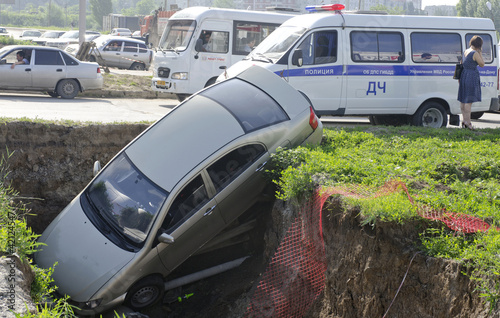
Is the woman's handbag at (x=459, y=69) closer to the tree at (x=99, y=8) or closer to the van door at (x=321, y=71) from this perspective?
the van door at (x=321, y=71)

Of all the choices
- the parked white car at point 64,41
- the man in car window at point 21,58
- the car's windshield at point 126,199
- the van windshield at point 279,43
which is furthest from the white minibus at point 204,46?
the parked white car at point 64,41

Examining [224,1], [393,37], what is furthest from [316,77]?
[224,1]

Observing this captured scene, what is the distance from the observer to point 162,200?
6.86m

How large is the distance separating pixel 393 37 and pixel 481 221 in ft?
26.2

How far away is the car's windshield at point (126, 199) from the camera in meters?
6.89

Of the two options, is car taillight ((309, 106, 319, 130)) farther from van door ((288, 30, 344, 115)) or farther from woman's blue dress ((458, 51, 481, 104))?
woman's blue dress ((458, 51, 481, 104))

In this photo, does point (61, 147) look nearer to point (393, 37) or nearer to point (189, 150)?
point (189, 150)

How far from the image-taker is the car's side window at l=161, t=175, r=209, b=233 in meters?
6.89

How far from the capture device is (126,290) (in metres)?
6.82

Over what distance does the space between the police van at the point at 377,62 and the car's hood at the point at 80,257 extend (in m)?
5.91

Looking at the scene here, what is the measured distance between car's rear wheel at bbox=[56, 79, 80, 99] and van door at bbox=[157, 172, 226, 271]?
11.4 meters

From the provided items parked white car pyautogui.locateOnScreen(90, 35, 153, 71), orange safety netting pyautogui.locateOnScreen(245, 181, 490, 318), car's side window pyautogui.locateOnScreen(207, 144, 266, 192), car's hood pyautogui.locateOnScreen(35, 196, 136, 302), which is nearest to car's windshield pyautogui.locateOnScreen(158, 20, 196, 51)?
car's side window pyautogui.locateOnScreen(207, 144, 266, 192)

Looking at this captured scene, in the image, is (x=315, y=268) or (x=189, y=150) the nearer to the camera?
(x=315, y=268)

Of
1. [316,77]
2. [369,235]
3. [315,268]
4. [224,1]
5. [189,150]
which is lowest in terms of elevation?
[315,268]
